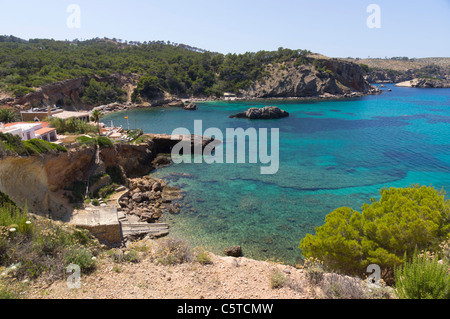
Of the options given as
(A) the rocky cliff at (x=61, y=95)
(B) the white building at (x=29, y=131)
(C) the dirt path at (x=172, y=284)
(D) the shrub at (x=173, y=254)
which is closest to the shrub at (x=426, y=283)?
(C) the dirt path at (x=172, y=284)

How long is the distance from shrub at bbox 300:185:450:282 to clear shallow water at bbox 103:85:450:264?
6.29m

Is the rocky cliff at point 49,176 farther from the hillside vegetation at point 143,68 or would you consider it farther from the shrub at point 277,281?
the hillside vegetation at point 143,68

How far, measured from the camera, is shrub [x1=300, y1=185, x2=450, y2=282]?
10.5 meters

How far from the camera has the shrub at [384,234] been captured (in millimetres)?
10516

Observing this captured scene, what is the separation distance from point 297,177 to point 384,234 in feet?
65.0

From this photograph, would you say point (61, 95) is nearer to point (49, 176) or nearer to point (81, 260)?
point (49, 176)

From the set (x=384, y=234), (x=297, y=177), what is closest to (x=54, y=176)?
(x=384, y=234)

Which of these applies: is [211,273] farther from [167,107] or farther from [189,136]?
[167,107]

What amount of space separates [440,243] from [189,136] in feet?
114

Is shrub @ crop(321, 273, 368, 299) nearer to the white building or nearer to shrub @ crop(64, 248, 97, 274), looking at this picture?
shrub @ crop(64, 248, 97, 274)

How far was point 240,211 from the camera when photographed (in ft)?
Result: 77.0

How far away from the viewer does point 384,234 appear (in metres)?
10.9

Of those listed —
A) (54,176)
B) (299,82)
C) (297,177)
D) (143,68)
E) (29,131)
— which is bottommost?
(297,177)

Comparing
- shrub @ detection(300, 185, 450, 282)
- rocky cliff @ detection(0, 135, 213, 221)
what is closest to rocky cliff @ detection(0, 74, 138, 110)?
rocky cliff @ detection(0, 135, 213, 221)
